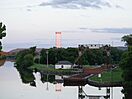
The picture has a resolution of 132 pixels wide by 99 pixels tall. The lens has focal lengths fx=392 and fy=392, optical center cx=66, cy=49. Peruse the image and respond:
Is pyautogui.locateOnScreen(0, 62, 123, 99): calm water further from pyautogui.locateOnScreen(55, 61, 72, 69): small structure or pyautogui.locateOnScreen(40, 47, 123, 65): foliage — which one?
pyautogui.locateOnScreen(40, 47, 123, 65): foliage

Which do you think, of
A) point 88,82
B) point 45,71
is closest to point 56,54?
point 45,71

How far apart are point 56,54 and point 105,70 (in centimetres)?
2293

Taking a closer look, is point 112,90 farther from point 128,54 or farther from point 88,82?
point 88,82

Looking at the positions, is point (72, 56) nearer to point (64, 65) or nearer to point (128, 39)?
point (64, 65)

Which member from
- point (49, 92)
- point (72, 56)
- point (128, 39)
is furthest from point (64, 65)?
point (49, 92)

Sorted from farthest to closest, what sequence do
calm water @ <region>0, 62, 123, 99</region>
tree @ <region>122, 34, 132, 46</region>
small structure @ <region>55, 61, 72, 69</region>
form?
small structure @ <region>55, 61, 72, 69</region> → tree @ <region>122, 34, 132, 46</region> → calm water @ <region>0, 62, 123, 99</region>

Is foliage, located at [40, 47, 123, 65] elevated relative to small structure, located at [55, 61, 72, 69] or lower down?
elevated

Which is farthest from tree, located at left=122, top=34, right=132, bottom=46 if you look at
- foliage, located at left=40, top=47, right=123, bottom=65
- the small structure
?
the small structure

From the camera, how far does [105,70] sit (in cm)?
5678

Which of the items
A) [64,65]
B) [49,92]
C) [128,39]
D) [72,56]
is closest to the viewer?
[49,92]

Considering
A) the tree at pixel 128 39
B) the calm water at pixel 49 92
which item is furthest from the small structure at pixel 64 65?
the calm water at pixel 49 92

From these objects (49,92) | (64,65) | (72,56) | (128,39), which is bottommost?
(64,65)

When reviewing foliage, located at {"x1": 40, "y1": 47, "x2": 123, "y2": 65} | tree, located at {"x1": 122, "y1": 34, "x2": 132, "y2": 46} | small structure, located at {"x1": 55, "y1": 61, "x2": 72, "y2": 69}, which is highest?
tree, located at {"x1": 122, "y1": 34, "x2": 132, "y2": 46}

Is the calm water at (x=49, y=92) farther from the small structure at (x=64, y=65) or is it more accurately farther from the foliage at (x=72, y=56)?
the foliage at (x=72, y=56)
